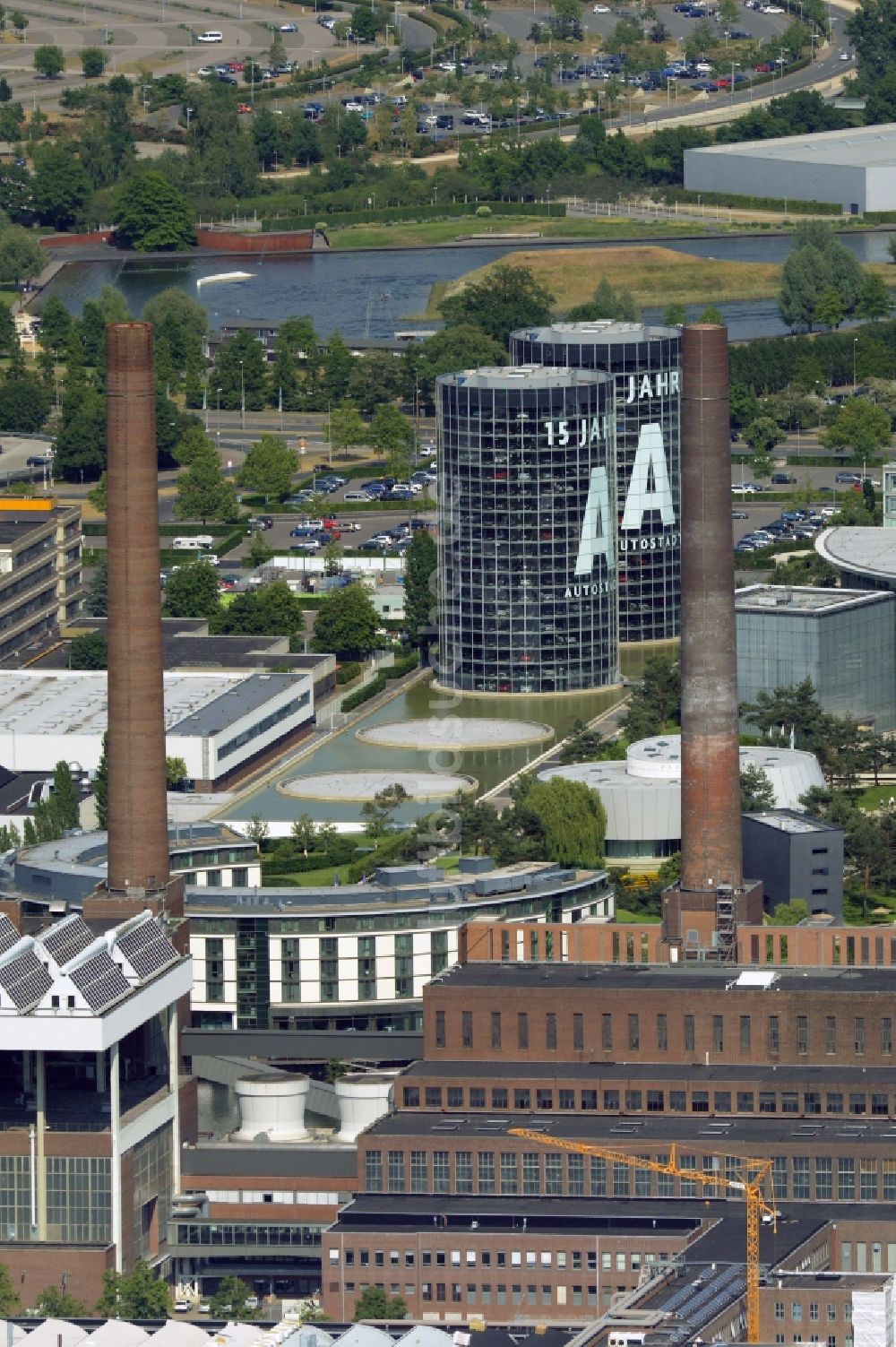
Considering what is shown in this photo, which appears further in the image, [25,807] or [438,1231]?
[25,807]

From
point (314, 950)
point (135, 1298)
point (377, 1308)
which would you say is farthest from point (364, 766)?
point (377, 1308)

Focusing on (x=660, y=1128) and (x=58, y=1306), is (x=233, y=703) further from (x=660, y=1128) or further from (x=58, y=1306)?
(x=58, y=1306)

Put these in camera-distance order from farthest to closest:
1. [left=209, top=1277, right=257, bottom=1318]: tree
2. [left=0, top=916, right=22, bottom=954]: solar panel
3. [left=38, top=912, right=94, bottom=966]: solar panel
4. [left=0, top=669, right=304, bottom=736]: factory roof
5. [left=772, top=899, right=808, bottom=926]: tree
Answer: [left=0, top=669, right=304, bottom=736]: factory roof
[left=772, top=899, right=808, bottom=926]: tree
[left=0, top=916, right=22, bottom=954]: solar panel
[left=38, top=912, right=94, bottom=966]: solar panel
[left=209, top=1277, right=257, bottom=1318]: tree

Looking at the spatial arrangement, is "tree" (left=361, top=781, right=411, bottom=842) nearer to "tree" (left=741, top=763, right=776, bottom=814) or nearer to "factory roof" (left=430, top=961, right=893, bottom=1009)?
"tree" (left=741, top=763, right=776, bottom=814)

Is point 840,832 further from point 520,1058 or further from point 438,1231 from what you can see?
point 438,1231

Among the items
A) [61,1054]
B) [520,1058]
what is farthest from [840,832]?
[61,1054]

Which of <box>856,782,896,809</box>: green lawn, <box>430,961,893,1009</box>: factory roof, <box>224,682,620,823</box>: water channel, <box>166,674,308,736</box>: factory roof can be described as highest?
<box>430,961,893,1009</box>: factory roof

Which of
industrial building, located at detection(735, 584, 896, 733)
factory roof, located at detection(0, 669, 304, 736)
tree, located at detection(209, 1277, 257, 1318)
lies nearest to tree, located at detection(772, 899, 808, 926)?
tree, located at detection(209, 1277, 257, 1318)
